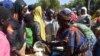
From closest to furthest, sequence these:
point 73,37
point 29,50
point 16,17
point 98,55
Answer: point 73,37 → point 16,17 → point 98,55 → point 29,50

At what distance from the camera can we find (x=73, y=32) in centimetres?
619

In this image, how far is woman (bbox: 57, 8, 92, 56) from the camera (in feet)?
20.2

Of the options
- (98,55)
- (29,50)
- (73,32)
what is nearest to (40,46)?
(73,32)

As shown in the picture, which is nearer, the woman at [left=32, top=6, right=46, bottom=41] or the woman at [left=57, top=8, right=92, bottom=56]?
the woman at [left=57, top=8, right=92, bottom=56]

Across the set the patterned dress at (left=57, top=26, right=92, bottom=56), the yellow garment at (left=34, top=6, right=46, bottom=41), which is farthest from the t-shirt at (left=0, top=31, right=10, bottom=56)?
the yellow garment at (left=34, top=6, right=46, bottom=41)

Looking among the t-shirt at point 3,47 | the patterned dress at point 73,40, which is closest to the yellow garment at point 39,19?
the patterned dress at point 73,40

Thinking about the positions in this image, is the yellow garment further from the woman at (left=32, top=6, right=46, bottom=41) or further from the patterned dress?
the patterned dress

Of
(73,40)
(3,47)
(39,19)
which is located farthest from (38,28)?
(3,47)

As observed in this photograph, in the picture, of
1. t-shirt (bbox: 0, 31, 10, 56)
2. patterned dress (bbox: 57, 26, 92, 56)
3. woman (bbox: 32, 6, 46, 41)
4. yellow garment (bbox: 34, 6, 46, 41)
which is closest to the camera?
t-shirt (bbox: 0, 31, 10, 56)

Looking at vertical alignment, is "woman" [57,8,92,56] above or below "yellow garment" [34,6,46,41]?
below

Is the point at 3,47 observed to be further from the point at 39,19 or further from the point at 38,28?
the point at 39,19

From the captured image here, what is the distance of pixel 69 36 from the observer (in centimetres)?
615

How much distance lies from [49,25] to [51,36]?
20.8 inches

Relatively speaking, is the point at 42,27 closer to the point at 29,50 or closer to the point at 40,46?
the point at 29,50
